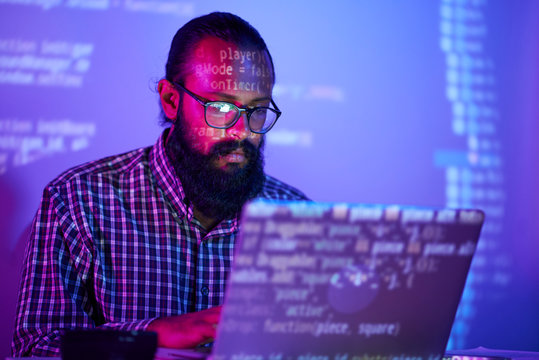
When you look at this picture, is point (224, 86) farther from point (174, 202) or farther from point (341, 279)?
point (341, 279)

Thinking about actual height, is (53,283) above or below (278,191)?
below

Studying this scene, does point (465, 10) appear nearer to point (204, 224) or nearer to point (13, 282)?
point (204, 224)

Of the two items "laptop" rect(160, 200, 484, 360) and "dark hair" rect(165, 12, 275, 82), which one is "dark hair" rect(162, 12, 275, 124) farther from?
"laptop" rect(160, 200, 484, 360)

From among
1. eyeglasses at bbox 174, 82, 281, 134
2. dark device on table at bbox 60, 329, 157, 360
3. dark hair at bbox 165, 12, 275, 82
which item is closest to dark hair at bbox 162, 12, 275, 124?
dark hair at bbox 165, 12, 275, 82

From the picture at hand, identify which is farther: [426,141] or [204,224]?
[426,141]

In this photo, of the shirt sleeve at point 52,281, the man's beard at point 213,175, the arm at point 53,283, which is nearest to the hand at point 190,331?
the arm at point 53,283

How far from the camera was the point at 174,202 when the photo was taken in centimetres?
167

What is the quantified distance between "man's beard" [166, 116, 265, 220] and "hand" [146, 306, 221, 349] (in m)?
0.58

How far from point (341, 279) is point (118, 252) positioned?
3.04 feet

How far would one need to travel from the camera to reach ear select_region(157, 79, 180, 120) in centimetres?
174

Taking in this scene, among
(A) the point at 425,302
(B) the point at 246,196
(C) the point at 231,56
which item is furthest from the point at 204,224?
(A) the point at 425,302

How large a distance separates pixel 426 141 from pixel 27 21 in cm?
136

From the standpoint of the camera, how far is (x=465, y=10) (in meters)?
2.37

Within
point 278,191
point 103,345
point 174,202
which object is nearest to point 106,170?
point 174,202
